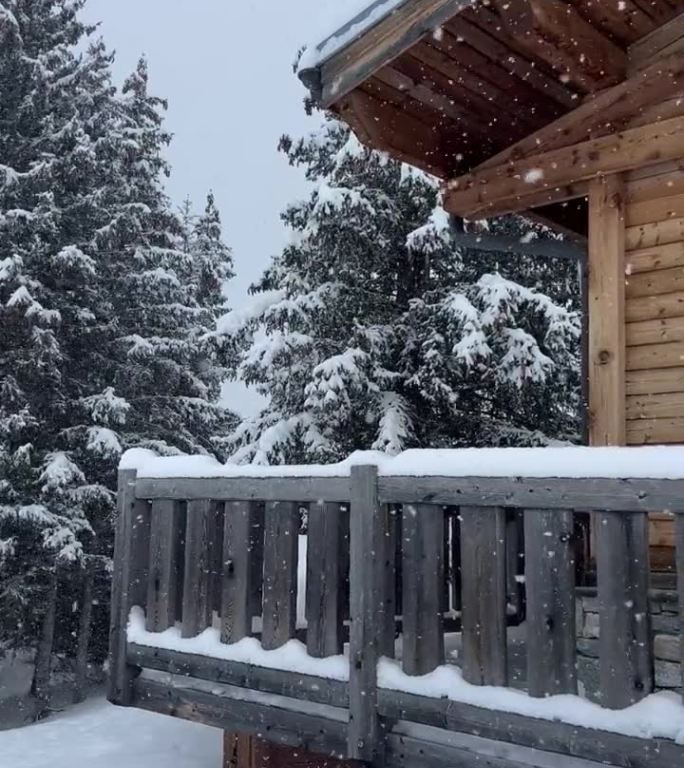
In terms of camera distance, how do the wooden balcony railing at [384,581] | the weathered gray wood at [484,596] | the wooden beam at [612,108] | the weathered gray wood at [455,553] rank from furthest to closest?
the weathered gray wood at [455,553]
the wooden beam at [612,108]
the weathered gray wood at [484,596]
the wooden balcony railing at [384,581]

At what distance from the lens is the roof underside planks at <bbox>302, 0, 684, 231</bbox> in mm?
5191

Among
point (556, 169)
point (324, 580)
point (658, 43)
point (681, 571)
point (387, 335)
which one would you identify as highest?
point (658, 43)

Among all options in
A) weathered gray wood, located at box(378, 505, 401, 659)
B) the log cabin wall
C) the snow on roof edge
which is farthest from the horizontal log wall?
weathered gray wood, located at box(378, 505, 401, 659)

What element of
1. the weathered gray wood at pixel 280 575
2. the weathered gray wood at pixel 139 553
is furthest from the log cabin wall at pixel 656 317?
the weathered gray wood at pixel 139 553

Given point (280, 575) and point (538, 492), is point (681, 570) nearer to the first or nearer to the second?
point (538, 492)

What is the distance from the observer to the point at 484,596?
355cm

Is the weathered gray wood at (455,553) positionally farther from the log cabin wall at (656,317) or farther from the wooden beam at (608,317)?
the log cabin wall at (656,317)

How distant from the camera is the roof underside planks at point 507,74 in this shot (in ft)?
17.0

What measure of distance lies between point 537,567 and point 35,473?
43.7ft

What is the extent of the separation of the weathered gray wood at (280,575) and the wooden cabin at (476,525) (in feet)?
0.04

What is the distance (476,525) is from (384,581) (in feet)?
1.96

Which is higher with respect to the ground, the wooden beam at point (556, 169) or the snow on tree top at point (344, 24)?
the snow on tree top at point (344, 24)

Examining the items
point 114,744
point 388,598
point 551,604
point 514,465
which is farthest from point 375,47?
point 114,744

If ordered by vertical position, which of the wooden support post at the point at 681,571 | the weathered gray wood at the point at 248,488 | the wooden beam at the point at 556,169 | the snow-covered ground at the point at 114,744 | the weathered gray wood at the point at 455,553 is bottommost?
the snow-covered ground at the point at 114,744
